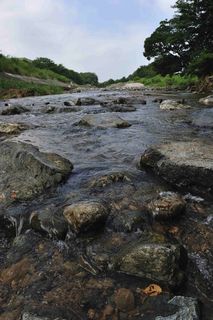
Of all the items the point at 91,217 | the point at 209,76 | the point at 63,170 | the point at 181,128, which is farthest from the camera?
the point at 209,76

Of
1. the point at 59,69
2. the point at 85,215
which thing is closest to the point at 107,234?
the point at 85,215

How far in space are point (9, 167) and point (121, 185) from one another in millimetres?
1849

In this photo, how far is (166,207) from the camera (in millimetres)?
4055

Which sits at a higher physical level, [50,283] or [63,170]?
[63,170]

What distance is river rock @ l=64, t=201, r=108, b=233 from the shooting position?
12.5 ft

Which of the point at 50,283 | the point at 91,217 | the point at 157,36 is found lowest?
the point at 50,283

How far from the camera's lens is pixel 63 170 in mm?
5418

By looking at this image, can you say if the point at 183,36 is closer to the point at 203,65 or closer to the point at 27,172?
the point at 203,65

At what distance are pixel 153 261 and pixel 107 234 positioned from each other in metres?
0.79

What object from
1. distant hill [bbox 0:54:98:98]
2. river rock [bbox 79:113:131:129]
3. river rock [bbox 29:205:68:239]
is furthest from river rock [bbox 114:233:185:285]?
distant hill [bbox 0:54:98:98]

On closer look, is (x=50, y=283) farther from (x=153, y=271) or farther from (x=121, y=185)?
(x=121, y=185)

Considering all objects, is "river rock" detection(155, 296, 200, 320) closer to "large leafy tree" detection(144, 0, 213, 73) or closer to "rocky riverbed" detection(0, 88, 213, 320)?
"rocky riverbed" detection(0, 88, 213, 320)

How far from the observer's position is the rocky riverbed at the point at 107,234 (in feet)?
9.79

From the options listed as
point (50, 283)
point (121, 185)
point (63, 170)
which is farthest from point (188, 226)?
point (63, 170)
